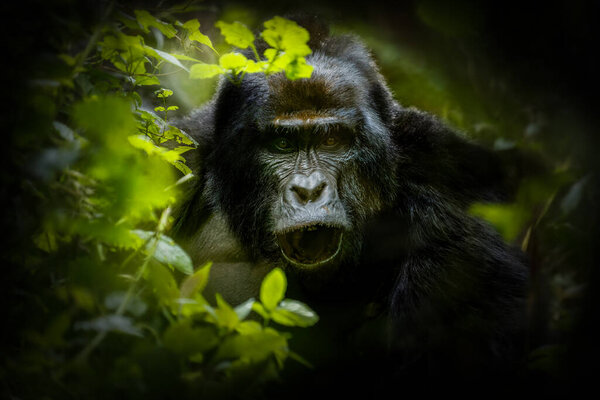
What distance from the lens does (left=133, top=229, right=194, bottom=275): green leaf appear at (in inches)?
56.2

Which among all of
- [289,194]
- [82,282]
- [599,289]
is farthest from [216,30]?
[599,289]

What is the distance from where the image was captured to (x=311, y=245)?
2.32 meters

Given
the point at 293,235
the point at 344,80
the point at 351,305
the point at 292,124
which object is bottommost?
the point at 351,305

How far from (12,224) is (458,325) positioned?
1941 mm

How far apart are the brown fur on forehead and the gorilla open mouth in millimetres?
700

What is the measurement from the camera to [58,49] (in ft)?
4.53

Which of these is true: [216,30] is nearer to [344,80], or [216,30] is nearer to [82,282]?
[344,80]

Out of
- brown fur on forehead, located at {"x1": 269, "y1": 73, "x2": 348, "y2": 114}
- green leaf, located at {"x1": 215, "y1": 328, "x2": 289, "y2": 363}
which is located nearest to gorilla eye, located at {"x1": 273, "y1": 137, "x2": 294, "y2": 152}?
brown fur on forehead, located at {"x1": 269, "y1": 73, "x2": 348, "y2": 114}

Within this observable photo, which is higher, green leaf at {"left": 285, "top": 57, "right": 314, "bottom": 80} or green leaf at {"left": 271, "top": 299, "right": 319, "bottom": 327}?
green leaf at {"left": 285, "top": 57, "right": 314, "bottom": 80}

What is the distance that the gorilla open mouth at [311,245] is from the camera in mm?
2264

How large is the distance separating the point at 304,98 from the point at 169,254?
1.44 metres

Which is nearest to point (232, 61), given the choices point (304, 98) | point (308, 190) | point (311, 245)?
point (308, 190)

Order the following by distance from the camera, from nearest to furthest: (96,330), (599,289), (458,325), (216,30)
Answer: (96,330)
(599,289)
(458,325)
(216,30)

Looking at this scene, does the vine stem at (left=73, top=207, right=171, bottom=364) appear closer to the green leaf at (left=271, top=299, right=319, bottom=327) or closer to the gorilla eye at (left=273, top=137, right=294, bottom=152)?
the green leaf at (left=271, top=299, right=319, bottom=327)
